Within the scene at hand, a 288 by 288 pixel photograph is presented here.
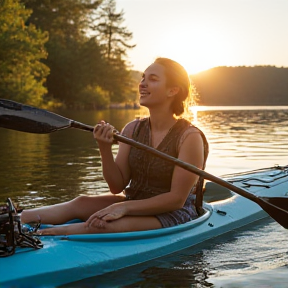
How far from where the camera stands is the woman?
413 centimetres

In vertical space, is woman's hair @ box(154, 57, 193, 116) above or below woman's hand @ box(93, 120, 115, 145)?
above

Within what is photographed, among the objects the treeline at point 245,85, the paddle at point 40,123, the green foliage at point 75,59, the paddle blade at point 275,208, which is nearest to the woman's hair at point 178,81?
the paddle at point 40,123

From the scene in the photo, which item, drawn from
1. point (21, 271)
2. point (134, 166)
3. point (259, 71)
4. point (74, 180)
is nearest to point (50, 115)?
point (134, 166)

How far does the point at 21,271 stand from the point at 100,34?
52589 mm

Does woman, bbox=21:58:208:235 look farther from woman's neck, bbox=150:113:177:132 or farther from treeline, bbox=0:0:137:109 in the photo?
treeline, bbox=0:0:137:109

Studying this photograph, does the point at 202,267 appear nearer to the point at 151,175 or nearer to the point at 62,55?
the point at 151,175

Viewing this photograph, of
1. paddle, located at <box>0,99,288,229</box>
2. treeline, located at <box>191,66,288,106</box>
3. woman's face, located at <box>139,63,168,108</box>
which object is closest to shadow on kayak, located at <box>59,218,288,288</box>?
paddle, located at <box>0,99,288,229</box>

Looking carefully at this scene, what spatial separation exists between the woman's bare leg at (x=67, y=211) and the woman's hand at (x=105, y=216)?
313 mm

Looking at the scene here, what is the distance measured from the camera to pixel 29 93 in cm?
3020

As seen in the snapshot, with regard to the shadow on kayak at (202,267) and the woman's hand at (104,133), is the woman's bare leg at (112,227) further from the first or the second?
the woman's hand at (104,133)

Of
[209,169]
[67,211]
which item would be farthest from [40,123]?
[209,169]

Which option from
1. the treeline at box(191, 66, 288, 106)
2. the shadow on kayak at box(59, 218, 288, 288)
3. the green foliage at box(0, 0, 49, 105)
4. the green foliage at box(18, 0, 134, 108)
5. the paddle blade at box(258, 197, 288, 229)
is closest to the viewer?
the shadow on kayak at box(59, 218, 288, 288)

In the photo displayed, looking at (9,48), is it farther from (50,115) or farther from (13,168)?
(50,115)

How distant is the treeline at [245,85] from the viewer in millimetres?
98931
